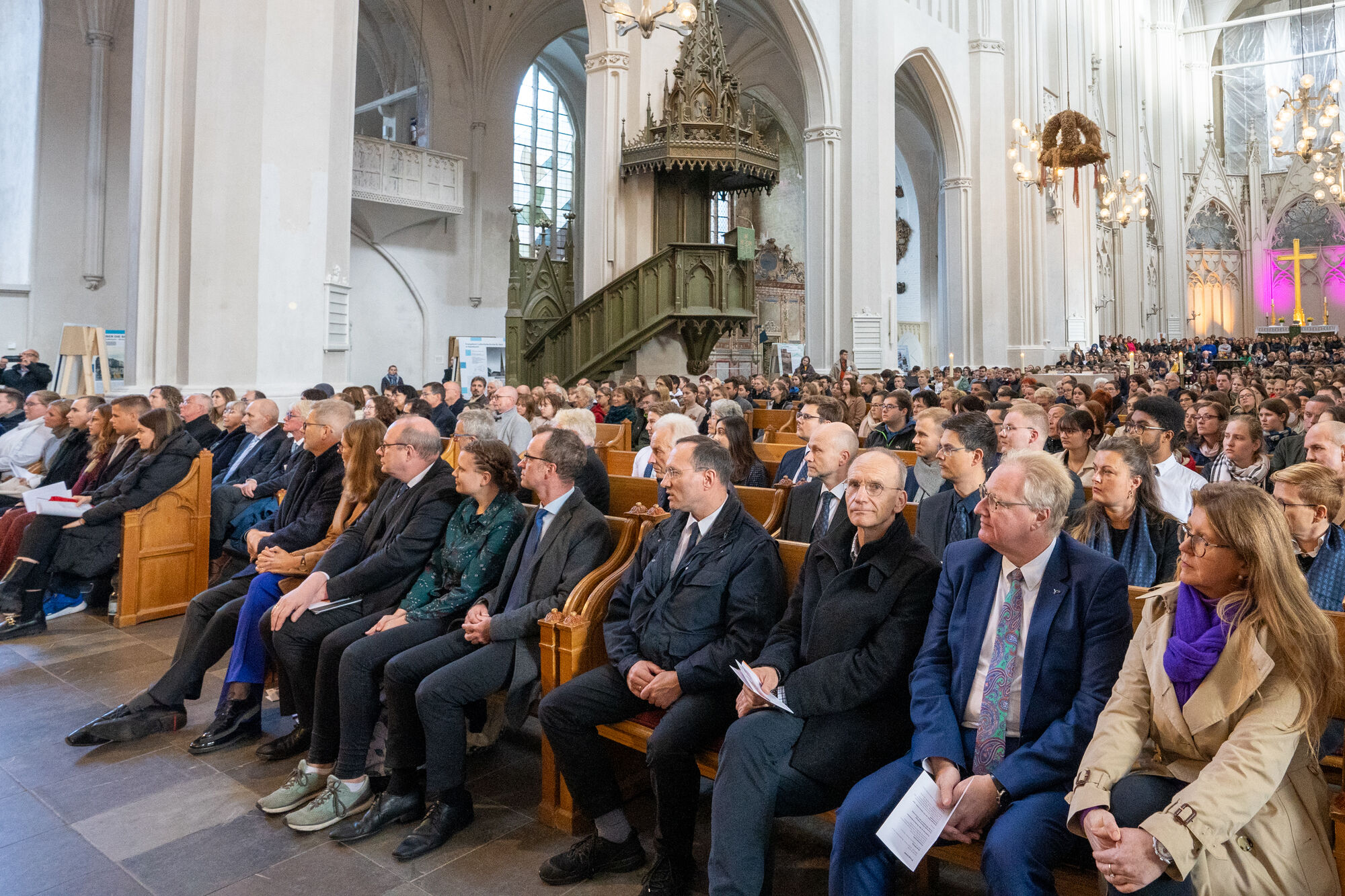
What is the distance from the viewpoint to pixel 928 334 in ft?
90.9

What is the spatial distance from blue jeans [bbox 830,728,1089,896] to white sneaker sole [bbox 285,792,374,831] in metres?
1.67

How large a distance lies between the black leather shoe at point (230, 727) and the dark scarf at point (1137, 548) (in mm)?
3213

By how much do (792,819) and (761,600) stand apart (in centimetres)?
79

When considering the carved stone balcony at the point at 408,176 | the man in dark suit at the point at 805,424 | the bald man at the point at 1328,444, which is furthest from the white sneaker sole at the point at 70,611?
the carved stone balcony at the point at 408,176

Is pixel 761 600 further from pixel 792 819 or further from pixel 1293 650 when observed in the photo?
pixel 1293 650

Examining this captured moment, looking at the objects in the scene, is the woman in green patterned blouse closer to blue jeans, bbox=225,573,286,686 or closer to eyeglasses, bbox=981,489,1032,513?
blue jeans, bbox=225,573,286,686

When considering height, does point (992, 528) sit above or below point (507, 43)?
below

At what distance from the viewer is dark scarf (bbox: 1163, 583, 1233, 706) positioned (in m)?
1.89

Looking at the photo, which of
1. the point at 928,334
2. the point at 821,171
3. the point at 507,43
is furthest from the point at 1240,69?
the point at 507,43

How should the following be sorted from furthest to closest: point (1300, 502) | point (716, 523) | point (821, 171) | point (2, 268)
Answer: point (821, 171)
point (2, 268)
point (716, 523)
point (1300, 502)

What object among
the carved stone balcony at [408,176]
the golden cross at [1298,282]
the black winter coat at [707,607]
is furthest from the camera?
the golden cross at [1298,282]

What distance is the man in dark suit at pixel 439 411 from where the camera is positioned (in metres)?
7.75

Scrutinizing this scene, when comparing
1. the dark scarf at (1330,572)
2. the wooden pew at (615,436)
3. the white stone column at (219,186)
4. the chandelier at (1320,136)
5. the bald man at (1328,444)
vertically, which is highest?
the chandelier at (1320,136)

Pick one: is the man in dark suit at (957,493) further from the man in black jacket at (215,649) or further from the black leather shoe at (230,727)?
the black leather shoe at (230,727)
